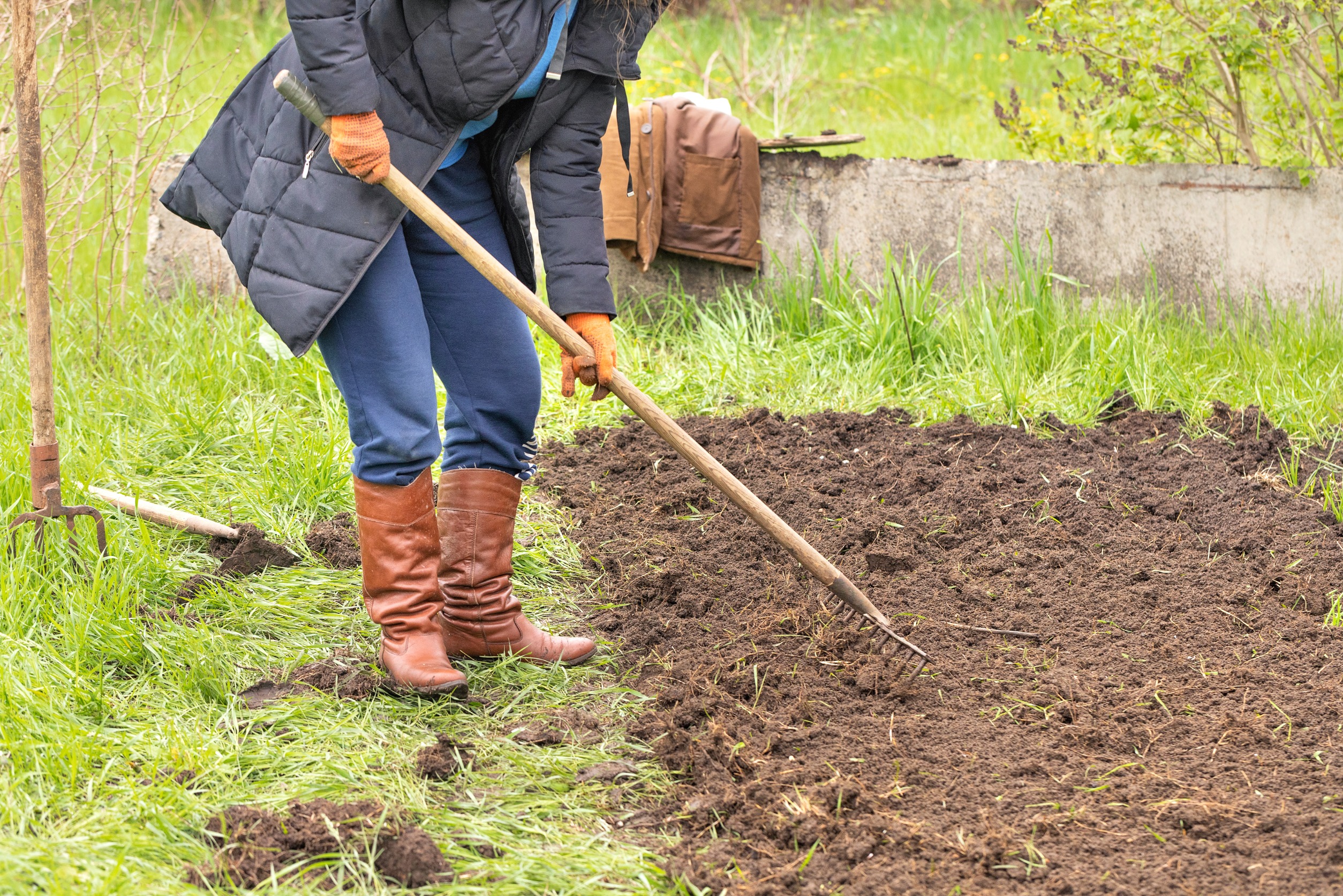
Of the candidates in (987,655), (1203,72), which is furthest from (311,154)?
(1203,72)

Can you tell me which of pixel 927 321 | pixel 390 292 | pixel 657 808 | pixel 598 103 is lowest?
pixel 657 808

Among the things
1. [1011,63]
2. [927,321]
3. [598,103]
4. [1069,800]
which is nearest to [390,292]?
[598,103]

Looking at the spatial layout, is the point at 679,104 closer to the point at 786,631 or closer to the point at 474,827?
the point at 786,631

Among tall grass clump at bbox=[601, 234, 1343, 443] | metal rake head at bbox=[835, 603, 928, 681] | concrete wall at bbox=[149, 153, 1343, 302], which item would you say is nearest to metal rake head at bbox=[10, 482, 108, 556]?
metal rake head at bbox=[835, 603, 928, 681]

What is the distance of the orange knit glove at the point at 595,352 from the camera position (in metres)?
2.64

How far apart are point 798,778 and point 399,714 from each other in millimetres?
904

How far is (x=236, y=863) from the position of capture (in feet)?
6.53

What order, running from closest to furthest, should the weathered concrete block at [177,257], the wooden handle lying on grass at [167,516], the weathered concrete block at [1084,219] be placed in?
the wooden handle lying on grass at [167,516], the weathered concrete block at [1084,219], the weathered concrete block at [177,257]

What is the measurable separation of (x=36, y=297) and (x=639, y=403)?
5.15 ft

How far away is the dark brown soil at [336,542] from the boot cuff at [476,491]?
2.02ft

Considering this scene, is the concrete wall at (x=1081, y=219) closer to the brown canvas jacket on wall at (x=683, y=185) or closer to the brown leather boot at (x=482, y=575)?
the brown canvas jacket on wall at (x=683, y=185)

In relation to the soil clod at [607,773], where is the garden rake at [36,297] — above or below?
above

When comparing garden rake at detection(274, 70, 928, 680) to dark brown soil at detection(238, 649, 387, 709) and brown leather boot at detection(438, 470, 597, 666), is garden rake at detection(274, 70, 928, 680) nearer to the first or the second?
brown leather boot at detection(438, 470, 597, 666)

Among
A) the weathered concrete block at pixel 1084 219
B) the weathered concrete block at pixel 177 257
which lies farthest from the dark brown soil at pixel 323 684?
the weathered concrete block at pixel 1084 219
